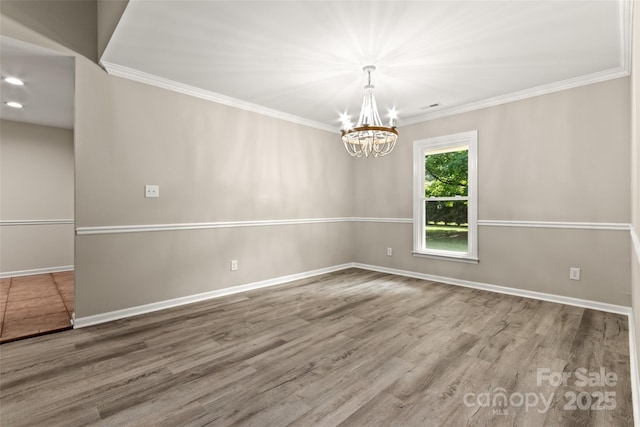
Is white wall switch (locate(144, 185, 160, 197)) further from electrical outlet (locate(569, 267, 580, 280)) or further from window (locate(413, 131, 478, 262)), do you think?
electrical outlet (locate(569, 267, 580, 280))

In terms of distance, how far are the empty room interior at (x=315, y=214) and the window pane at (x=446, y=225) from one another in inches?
1.1

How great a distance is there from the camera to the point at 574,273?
321cm

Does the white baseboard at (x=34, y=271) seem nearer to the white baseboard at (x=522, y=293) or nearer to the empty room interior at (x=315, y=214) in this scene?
the empty room interior at (x=315, y=214)

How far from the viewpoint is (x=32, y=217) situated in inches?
189

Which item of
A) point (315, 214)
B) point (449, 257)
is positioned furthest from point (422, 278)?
point (315, 214)

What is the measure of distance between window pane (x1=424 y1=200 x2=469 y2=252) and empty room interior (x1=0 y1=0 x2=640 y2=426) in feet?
0.09

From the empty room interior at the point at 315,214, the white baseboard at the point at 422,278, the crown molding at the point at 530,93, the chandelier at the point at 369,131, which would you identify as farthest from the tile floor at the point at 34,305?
the crown molding at the point at 530,93

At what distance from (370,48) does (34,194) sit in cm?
575

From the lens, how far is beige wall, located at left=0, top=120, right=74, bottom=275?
15.1ft

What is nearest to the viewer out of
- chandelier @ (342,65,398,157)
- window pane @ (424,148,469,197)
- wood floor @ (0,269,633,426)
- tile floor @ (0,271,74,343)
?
wood floor @ (0,269,633,426)

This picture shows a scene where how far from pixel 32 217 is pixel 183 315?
3.93 meters

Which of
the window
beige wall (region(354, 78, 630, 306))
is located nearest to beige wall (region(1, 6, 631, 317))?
beige wall (region(354, 78, 630, 306))

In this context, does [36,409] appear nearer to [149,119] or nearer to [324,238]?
[149,119]

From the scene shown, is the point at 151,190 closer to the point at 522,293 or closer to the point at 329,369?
the point at 329,369
